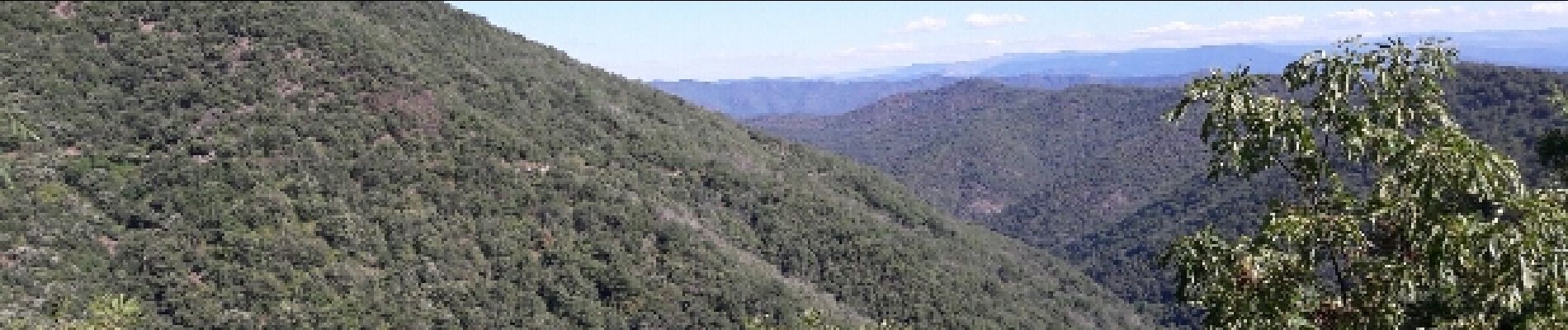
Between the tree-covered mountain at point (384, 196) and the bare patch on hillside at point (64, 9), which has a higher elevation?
the bare patch on hillside at point (64, 9)

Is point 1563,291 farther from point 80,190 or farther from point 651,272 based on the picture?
point 651,272

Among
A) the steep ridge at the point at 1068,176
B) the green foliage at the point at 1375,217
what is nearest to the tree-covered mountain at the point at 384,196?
the green foliage at the point at 1375,217

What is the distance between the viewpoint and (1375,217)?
985 cm

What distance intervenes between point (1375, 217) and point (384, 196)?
6090cm

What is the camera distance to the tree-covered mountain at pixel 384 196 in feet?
166

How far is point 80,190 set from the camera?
51.3 meters

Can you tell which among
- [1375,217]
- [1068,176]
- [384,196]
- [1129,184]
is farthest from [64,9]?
[1068,176]

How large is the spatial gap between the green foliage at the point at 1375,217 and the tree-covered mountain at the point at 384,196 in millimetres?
37536

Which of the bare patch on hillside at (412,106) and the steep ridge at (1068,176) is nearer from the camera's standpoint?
the bare patch on hillside at (412,106)

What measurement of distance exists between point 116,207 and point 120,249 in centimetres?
327

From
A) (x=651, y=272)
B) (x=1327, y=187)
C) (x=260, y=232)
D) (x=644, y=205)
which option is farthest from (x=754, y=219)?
(x=1327, y=187)

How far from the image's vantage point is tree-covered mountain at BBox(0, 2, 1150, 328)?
50500 mm

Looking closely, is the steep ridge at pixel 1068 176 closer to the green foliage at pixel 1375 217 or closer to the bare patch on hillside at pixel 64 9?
the bare patch on hillside at pixel 64 9

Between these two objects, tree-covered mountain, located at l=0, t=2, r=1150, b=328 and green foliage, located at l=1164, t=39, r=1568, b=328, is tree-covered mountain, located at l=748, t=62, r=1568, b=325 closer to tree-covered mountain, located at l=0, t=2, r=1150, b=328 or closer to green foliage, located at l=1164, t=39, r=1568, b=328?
tree-covered mountain, located at l=0, t=2, r=1150, b=328
